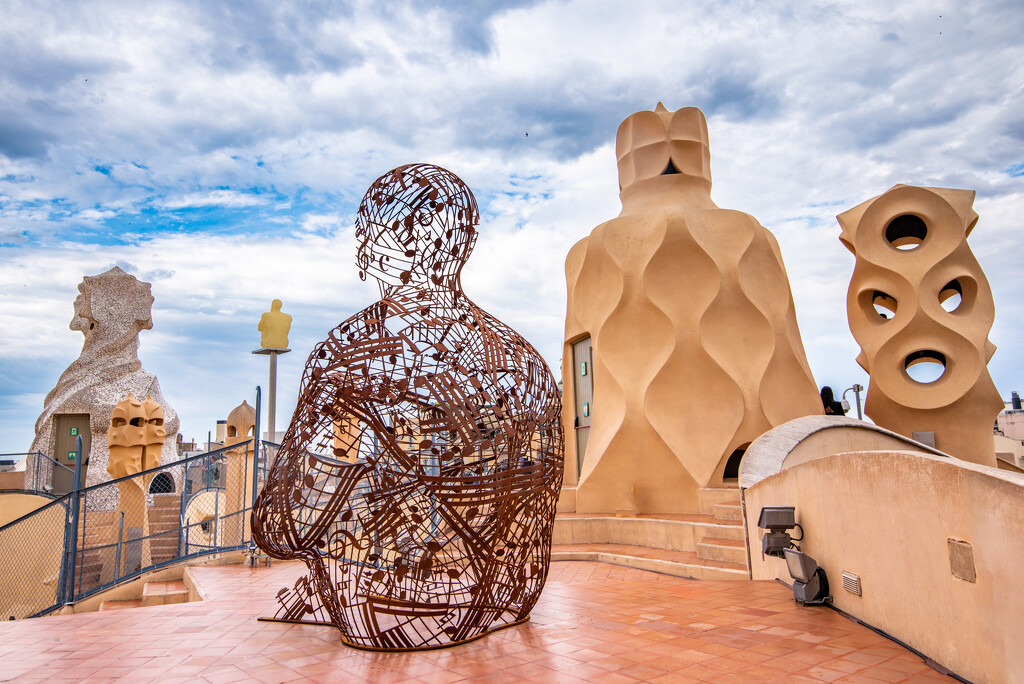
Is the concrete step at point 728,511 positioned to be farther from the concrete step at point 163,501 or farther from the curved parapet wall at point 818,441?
the concrete step at point 163,501

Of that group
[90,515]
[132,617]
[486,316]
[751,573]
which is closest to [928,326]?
[751,573]

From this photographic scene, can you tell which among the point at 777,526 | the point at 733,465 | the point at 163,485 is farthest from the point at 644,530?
the point at 163,485

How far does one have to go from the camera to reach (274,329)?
53.4ft

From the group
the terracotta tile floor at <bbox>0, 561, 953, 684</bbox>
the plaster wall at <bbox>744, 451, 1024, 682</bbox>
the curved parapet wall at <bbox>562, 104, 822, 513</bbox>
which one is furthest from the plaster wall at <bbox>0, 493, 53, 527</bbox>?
the plaster wall at <bbox>744, 451, 1024, 682</bbox>

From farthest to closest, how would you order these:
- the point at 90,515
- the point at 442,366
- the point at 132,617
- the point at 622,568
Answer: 1. the point at 90,515
2. the point at 622,568
3. the point at 132,617
4. the point at 442,366

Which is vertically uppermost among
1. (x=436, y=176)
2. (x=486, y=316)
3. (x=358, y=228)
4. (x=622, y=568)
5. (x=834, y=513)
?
(x=436, y=176)

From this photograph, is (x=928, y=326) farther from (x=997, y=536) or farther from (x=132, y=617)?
(x=132, y=617)

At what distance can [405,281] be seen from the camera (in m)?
4.89

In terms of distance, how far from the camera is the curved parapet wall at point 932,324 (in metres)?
13.2

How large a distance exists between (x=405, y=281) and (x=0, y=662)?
3.74m

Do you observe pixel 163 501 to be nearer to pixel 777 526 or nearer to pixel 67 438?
pixel 67 438

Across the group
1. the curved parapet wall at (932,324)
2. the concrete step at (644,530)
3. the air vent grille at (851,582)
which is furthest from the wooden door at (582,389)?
the air vent grille at (851,582)

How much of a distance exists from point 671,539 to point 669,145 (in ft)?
26.9

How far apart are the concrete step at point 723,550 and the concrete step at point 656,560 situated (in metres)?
0.08
